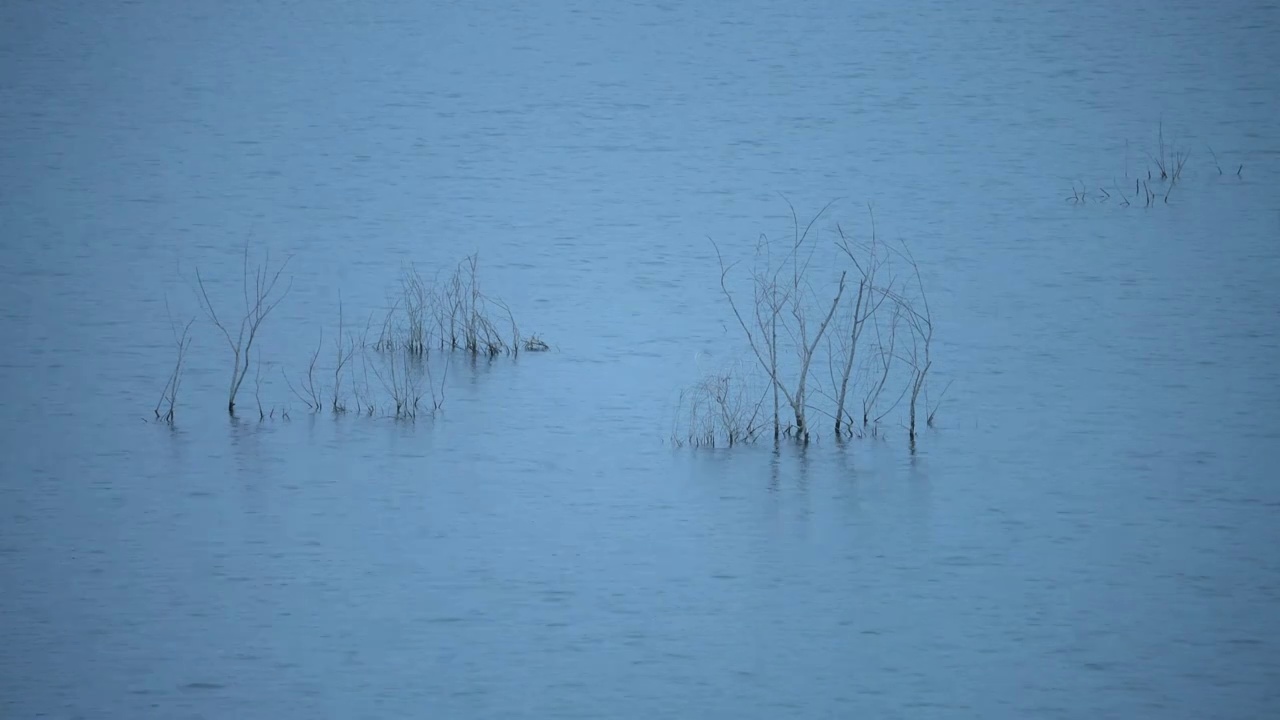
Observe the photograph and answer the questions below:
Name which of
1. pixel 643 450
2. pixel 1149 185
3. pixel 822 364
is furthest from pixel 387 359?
pixel 1149 185

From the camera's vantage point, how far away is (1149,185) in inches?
877

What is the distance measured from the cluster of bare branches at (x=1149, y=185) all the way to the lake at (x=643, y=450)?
4.4 inches

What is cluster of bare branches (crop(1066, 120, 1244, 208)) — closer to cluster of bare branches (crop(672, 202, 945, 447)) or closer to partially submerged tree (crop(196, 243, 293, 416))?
cluster of bare branches (crop(672, 202, 945, 447))

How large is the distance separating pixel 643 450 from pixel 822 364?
2.83 meters

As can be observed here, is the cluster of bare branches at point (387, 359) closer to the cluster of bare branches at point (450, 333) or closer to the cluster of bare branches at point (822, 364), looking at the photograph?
the cluster of bare branches at point (450, 333)

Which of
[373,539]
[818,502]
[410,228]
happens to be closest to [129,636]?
[373,539]

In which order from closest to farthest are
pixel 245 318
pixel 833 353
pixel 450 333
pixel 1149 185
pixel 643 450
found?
1. pixel 643 450
2. pixel 245 318
3. pixel 833 353
4. pixel 450 333
5. pixel 1149 185

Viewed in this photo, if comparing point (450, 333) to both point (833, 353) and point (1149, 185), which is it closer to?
point (833, 353)

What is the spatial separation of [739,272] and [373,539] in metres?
10.3

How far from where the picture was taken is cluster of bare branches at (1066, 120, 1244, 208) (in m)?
21.4

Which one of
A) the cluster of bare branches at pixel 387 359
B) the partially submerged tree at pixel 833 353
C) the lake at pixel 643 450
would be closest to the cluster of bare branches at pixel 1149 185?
the lake at pixel 643 450

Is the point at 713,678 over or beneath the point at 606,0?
beneath

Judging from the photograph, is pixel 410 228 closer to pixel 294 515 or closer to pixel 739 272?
pixel 739 272

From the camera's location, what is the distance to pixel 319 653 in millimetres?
7922
